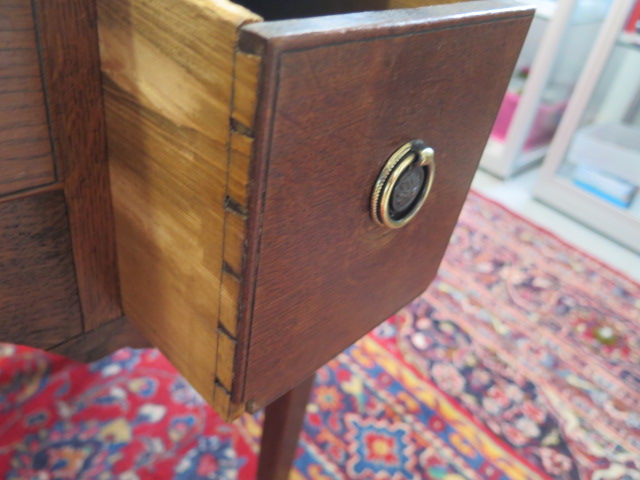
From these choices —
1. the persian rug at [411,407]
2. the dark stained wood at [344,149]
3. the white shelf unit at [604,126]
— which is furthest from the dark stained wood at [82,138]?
the white shelf unit at [604,126]

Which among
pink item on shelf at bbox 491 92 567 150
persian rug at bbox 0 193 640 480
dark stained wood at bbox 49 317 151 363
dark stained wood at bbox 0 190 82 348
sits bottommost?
persian rug at bbox 0 193 640 480

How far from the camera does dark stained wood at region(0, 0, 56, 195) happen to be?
367 mm

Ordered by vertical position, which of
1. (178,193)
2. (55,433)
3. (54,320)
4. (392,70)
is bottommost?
(55,433)

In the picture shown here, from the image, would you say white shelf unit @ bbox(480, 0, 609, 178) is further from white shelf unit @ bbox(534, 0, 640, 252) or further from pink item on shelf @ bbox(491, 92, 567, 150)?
white shelf unit @ bbox(534, 0, 640, 252)

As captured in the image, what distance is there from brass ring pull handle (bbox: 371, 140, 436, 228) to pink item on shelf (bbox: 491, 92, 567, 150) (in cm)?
158

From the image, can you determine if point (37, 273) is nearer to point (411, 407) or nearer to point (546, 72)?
point (411, 407)

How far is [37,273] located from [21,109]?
153 mm

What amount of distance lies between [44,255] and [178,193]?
156 millimetres

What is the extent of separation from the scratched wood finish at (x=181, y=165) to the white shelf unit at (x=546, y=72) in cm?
162

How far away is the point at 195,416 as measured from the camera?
0.98m

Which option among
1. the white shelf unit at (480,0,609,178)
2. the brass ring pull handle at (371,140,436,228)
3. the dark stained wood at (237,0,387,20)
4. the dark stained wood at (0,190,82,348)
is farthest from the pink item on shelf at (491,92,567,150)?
the dark stained wood at (0,190,82,348)

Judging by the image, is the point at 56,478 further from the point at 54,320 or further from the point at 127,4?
the point at 127,4

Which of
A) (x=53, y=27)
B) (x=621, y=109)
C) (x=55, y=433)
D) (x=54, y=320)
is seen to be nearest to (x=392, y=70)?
(x=53, y=27)

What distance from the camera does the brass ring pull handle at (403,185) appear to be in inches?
16.4
